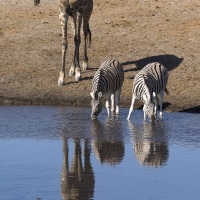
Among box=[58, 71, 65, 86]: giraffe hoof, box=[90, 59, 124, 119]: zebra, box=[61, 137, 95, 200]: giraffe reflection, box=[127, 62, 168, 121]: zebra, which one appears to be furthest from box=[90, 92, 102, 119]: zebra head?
box=[58, 71, 65, 86]: giraffe hoof

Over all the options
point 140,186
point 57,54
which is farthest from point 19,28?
point 140,186

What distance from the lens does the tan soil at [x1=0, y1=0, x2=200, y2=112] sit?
20250 millimetres

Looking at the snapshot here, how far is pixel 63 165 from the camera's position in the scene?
Answer: 13.0 metres

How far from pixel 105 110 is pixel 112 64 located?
0.96m

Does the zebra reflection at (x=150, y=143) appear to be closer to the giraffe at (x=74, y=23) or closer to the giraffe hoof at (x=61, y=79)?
the giraffe hoof at (x=61, y=79)

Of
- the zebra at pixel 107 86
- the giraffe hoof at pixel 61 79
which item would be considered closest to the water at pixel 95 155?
the zebra at pixel 107 86

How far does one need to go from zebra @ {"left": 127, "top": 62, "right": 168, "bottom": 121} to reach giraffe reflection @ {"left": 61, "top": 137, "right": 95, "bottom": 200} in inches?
108

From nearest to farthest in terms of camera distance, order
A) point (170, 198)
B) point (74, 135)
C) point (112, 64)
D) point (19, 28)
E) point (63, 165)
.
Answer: point (170, 198) < point (63, 165) < point (74, 135) < point (112, 64) < point (19, 28)

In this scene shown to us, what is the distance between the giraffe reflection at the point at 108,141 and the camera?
44.9 ft

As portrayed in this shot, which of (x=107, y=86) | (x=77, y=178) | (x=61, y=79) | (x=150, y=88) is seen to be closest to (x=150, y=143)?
(x=150, y=88)

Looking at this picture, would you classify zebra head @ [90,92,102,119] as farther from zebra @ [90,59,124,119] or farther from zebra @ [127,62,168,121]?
zebra @ [127,62,168,121]

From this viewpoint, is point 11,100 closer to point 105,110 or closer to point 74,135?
point 105,110

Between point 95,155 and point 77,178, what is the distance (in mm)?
1625

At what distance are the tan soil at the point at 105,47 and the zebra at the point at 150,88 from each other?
108 cm
